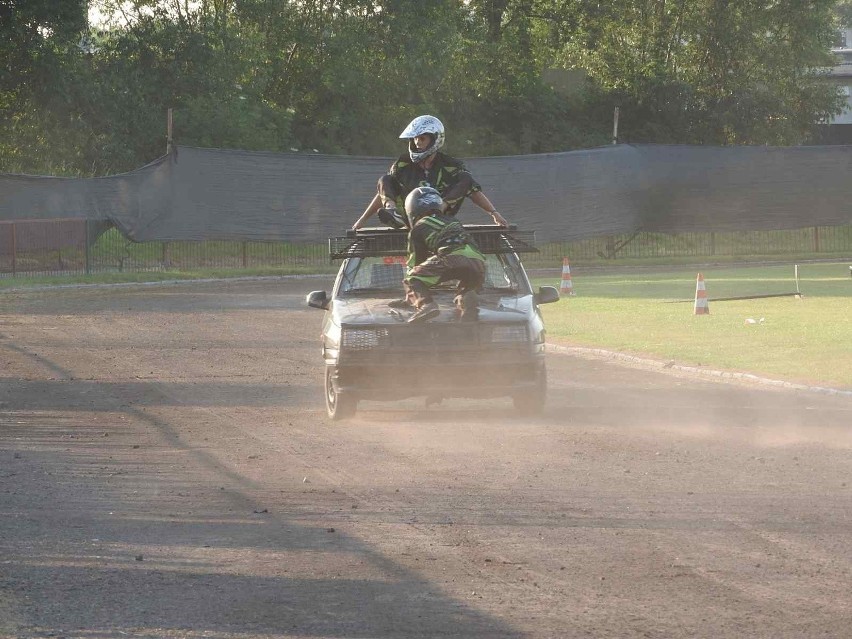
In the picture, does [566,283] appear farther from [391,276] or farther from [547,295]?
[547,295]

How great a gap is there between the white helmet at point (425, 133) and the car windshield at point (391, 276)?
3.24 ft

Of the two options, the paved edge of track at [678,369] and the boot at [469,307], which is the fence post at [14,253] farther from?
the boot at [469,307]

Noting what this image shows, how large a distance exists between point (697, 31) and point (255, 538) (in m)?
51.0

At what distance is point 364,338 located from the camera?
1118 centimetres

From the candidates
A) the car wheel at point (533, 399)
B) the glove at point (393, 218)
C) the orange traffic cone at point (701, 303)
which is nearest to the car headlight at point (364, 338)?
the car wheel at point (533, 399)

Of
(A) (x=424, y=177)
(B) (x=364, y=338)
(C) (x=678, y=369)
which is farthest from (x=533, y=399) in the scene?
(C) (x=678, y=369)

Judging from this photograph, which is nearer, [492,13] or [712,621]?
[712,621]

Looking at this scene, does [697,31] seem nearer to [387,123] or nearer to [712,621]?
[387,123]

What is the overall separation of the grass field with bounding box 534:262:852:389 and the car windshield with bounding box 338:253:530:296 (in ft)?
10.9

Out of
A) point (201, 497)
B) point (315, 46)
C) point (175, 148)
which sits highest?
point (315, 46)

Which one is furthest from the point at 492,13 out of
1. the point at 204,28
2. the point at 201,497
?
the point at 201,497

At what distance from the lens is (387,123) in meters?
48.8

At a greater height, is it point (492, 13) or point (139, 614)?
point (492, 13)

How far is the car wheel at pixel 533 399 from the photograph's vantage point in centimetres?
1141
